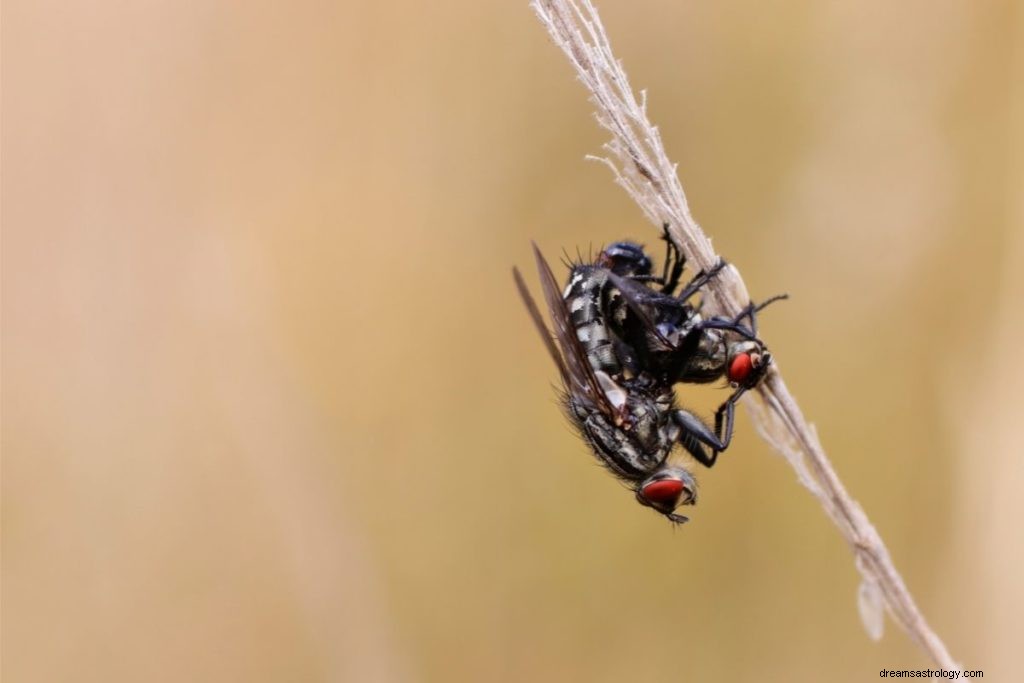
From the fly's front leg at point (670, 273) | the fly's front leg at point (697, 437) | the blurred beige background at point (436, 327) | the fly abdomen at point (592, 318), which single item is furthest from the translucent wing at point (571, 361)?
the blurred beige background at point (436, 327)

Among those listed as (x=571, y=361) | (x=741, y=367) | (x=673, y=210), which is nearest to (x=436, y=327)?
(x=571, y=361)

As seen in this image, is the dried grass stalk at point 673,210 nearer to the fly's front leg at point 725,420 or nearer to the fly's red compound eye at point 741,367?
the fly's red compound eye at point 741,367

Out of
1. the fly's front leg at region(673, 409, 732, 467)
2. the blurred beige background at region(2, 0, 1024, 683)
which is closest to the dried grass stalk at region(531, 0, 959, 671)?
the fly's front leg at region(673, 409, 732, 467)

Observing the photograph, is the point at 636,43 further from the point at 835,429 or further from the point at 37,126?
the point at 37,126

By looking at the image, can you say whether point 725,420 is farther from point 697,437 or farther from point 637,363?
point 637,363

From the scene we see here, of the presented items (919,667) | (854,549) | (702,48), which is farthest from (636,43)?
(919,667)

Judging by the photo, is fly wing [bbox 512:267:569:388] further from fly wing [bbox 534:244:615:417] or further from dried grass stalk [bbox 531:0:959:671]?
dried grass stalk [bbox 531:0:959:671]
